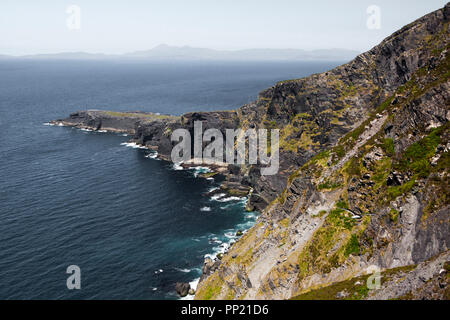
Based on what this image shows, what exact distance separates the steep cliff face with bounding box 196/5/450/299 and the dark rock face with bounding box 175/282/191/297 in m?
4.47

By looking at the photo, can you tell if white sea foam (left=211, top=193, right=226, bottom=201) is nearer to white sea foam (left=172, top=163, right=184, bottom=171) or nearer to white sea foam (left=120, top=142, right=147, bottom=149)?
white sea foam (left=172, top=163, right=184, bottom=171)

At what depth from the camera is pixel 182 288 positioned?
62.3 meters

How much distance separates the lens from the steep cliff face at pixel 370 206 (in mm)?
32444

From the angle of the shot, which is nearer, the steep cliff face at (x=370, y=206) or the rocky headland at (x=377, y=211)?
the rocky headland at (x=377, y=211)

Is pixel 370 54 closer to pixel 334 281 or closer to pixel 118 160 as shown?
pixel 334 281

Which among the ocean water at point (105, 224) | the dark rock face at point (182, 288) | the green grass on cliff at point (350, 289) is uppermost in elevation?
the green grass on cliff at point (350, 289)

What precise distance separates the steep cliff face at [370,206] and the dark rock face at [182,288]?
14.7 feet

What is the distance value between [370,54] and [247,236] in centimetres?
6519

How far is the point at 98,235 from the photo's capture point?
8056cm

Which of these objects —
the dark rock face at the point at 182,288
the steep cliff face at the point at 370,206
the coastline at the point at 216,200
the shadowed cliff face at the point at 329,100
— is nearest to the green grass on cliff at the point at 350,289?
the steep cliff face at the point at 370,206

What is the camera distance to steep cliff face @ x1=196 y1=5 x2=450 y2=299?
106ft

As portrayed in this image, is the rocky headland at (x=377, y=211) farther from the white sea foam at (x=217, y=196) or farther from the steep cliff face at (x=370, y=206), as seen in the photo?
the white sea foam at (x=217, y=196)

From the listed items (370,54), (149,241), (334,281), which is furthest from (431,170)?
(370,54)

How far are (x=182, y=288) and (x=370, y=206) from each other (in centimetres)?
3753
